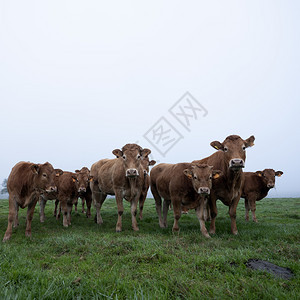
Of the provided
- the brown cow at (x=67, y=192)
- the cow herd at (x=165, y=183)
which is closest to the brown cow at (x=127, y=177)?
the cow herd at (x=165, y=183)

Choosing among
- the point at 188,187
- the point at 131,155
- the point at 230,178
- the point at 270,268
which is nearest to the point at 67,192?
the point at 131,155

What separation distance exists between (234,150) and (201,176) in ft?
4.21

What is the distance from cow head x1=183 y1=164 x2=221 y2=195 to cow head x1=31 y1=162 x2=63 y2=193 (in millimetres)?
3944

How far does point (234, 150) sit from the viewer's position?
748cm

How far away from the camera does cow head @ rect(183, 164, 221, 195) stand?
281 inches

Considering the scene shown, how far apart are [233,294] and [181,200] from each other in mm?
4918

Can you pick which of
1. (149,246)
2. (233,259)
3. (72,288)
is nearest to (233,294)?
(233,259)

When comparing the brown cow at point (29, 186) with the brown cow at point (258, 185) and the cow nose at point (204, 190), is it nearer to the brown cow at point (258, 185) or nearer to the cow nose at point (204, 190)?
the cow nose at point (204, 190)

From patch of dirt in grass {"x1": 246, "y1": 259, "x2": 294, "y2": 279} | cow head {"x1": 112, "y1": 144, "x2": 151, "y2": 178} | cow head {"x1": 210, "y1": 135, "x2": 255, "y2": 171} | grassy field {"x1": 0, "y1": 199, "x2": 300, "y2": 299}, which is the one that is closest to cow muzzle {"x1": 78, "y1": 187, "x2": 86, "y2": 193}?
cow head {"x1": 112, "y1": 144, "x2": 151, "y2": 178}

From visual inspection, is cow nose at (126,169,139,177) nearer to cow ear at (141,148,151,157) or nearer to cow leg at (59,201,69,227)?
cow ear at (141,148,151,157)

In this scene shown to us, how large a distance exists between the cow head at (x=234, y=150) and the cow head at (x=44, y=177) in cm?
501

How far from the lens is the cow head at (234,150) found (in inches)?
278

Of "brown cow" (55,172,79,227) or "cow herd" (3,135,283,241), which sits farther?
"brown cow" (55,172,79,227)

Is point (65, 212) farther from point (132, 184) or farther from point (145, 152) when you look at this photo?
point (145, 152)
